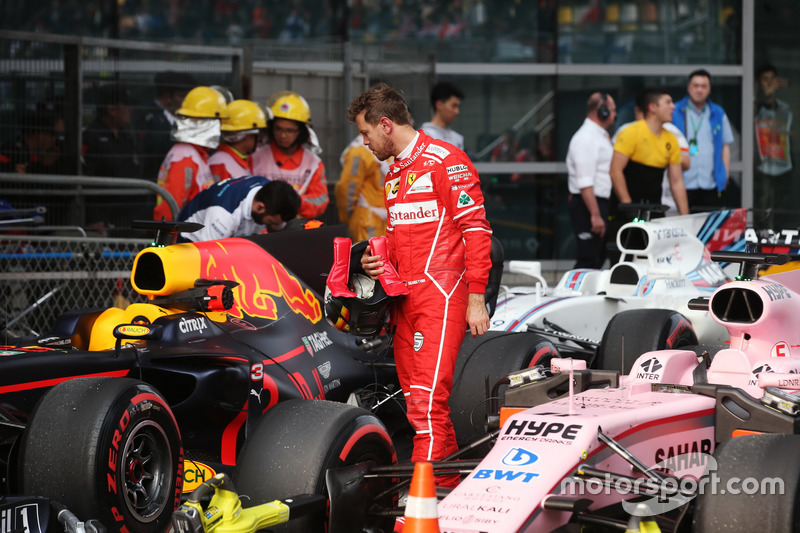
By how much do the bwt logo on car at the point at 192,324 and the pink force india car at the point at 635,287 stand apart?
100 inches

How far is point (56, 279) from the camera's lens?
306 inches

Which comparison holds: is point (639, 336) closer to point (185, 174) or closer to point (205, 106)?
point (185, 174)

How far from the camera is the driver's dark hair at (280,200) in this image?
6.76 metres

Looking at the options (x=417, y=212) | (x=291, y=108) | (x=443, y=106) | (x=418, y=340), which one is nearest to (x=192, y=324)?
(x=418, y=340)

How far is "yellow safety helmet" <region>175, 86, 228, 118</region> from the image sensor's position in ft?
27.3

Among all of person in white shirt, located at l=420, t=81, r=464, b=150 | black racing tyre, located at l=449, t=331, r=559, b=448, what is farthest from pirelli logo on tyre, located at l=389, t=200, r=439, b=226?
person in white shirt, located at l=420, t=81, r=464, b=150

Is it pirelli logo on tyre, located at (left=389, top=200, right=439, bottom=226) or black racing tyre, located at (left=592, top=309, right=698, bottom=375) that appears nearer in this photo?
pirelli logo on tyre, located at (left=389, top=200, right=439, bottom=226)

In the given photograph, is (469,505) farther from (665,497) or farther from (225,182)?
(225,182)

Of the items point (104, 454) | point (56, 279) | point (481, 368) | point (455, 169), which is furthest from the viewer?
point (56, 279)

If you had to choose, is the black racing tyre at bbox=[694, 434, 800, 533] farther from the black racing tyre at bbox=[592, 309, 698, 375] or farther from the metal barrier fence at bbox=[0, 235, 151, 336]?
the metal barrier fence at bbox=[0, 235, 151, 336]

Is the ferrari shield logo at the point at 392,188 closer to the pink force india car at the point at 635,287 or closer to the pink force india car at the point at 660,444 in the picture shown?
the pink force india car at the point at 660,444

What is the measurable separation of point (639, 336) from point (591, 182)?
404 centimetres

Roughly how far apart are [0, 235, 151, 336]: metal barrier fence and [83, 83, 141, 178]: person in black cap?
926 millimetres

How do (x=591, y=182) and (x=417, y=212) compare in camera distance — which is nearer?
(x=417, y=212)
